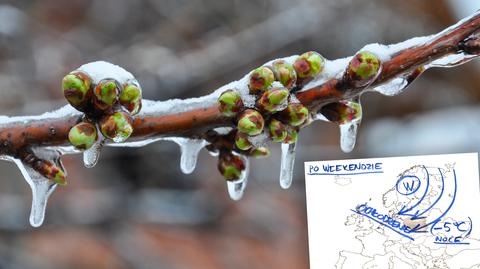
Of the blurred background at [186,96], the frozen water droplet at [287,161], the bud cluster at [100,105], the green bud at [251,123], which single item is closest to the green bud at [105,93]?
the bud cluster at [100,105]

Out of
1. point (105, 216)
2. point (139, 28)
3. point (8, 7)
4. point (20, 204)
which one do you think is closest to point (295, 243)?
point (105, 216)

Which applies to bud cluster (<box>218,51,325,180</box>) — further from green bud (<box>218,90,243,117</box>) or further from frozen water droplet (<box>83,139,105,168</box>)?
frozen water droplet (<box>83,139,105,168</box>)

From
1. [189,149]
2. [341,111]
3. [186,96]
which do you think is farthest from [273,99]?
[186,96]

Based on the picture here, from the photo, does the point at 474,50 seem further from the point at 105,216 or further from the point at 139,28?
the point at 139,28

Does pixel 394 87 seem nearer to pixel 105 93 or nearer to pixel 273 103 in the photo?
pixel 273 103

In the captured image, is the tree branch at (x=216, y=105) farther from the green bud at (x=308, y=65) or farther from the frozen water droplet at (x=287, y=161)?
the frozen water droplet at (x=287, y=161)

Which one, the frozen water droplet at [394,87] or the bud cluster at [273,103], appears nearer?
the bud cluster at [273,103]

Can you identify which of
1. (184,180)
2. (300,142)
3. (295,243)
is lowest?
(295,243)
